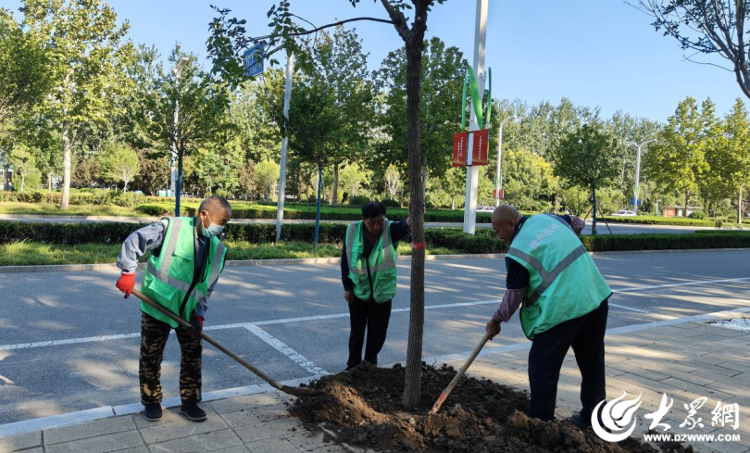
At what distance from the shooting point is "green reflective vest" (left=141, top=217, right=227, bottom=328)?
11.3ft

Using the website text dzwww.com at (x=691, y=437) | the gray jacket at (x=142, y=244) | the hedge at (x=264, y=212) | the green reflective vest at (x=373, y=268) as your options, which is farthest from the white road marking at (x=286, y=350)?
the hedge at (x=264, y=212)

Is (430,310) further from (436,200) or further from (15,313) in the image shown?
(436,200)

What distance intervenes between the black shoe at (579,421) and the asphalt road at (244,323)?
1902 millimetres

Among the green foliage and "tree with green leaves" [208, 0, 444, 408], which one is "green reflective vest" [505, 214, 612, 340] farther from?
the green foliage

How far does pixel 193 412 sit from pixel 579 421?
2.55 m

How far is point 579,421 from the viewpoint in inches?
142

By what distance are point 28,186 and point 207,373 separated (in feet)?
156

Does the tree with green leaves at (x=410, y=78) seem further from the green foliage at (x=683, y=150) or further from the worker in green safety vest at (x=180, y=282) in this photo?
the green foliage at (x=683, y=150)

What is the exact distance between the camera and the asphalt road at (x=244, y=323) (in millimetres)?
4422

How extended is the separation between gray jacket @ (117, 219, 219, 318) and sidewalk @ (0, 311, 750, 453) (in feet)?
3.36

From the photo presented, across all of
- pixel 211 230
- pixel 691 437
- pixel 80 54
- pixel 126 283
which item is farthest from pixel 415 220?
pixel 80 54

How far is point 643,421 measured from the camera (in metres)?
3.77

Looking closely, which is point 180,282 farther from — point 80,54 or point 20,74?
point 80,54

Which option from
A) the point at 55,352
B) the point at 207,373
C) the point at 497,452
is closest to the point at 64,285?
the point at 55,352
